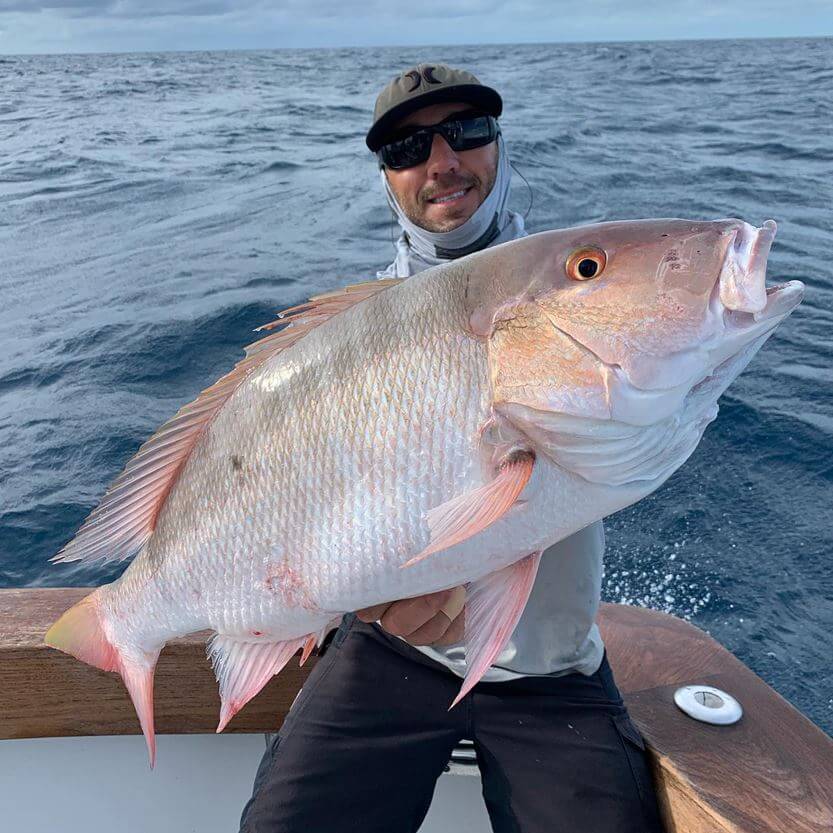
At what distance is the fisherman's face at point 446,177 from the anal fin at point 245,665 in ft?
5.29

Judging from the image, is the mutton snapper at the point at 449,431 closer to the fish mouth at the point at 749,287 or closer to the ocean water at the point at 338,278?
the fish mouth at the point at 749,287

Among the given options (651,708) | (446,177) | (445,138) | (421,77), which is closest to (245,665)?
(651,708)

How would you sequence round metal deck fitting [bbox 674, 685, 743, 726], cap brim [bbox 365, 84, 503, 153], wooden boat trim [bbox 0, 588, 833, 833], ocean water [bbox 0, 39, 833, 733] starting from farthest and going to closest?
1. ocean water [bbox 0, 39, 833, 733]
2. cap brim [bbox 365, 84, 503, 153]
3. round metal deck fitting [bbox 674, 685, 743, 726]
4. wooden boat trim [bbox 0, 588, 833, 833]

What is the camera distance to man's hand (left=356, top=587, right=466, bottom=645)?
1922 mm

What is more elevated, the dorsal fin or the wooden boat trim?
the dorsal fin

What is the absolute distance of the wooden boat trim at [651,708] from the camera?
6.14 ft

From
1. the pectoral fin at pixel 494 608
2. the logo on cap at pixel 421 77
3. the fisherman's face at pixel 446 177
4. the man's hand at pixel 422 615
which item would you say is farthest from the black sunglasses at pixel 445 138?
the pectoral fin at pixel 494 608

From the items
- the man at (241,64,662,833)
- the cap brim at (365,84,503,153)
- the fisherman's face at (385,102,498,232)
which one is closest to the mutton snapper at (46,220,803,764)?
the man at (241,64,662,833)

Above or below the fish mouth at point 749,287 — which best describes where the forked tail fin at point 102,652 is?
below

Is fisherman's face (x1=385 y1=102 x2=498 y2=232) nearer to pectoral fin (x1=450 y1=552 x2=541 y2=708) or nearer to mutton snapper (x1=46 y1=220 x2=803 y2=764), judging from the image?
mutton snapper (x1=46 y1=220 x2=803 y2=764)

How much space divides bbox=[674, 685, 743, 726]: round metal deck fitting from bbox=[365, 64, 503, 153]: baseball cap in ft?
6.99

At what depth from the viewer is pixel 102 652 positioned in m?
2.00

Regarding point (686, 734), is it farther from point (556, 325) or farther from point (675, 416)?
point (556, 325)

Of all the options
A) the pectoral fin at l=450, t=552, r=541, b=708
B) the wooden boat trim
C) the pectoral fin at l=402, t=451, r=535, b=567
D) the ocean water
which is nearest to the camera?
the pectoral fin at l=402, t=451, r=535, b=567
